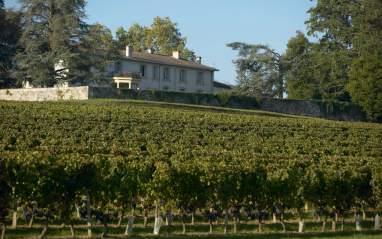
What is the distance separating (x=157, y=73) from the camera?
47188 mm

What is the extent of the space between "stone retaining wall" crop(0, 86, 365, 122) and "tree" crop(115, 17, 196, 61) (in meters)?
25.3

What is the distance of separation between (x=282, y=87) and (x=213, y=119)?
27.1 meters

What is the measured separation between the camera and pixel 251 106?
43000 millimetres

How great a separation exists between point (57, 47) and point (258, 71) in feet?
86.3

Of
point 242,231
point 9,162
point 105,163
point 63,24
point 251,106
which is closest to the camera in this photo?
point 9,162

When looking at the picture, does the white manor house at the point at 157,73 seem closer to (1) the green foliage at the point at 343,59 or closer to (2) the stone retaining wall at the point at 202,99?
(2) the stone retaining wall at the point at 202,99

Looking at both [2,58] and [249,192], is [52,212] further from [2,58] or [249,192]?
[2,58]

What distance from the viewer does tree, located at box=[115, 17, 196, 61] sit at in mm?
63094

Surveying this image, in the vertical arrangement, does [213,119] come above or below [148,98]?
below

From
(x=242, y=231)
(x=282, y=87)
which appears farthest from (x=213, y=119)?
(x=282, y=87)

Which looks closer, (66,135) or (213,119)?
(66,135)

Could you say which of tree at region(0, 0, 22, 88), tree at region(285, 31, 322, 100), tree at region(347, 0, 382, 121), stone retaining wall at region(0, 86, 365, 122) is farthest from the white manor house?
tree at region(347, 0, 382, 121)

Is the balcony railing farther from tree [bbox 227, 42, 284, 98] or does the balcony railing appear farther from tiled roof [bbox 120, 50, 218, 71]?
tree [bbox 227, 42, 284, 98]

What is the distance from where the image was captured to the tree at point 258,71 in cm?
4884
